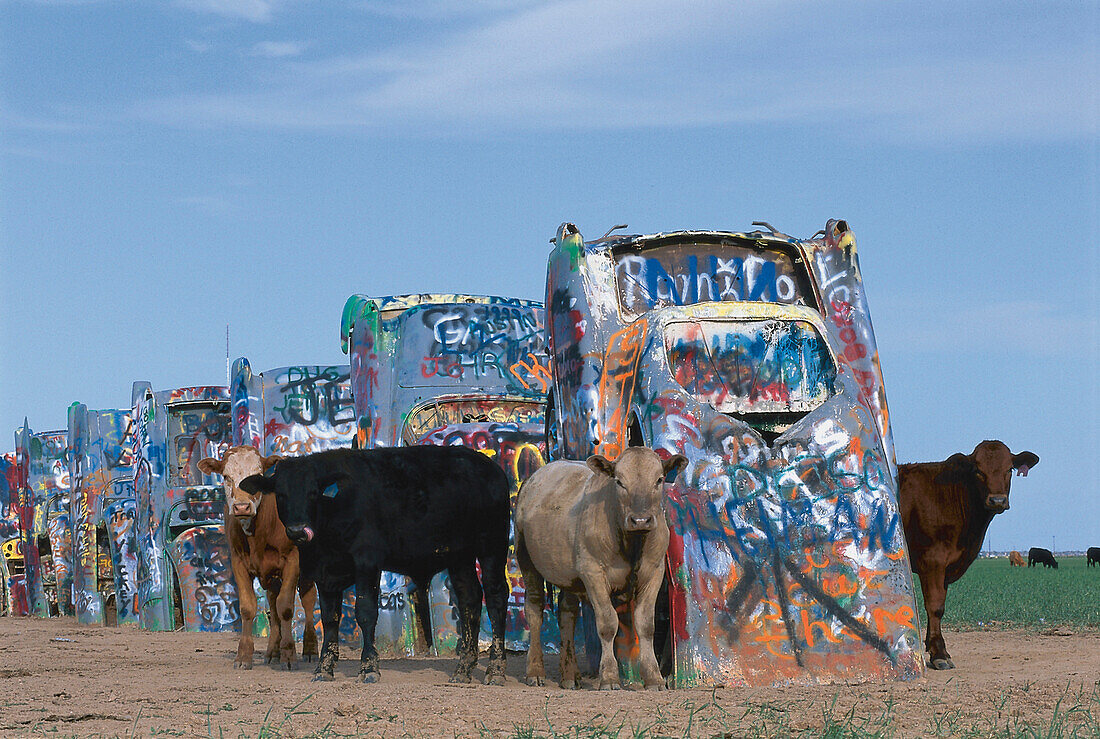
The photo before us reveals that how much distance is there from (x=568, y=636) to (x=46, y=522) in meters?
22.1

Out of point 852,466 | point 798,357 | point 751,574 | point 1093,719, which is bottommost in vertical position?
point 1093,719

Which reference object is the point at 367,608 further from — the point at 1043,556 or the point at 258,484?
the point at 1043,556

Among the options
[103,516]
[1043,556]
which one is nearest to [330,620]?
[103,516]

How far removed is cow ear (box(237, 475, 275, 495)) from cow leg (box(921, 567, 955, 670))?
582 cm

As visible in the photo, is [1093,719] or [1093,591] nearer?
[1093,719]

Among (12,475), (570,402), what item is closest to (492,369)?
(570,402)

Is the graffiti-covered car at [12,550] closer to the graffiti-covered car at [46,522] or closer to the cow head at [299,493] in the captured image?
the graffiti-covered car at [46,522]

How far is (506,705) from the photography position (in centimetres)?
988

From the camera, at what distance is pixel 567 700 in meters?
10.2

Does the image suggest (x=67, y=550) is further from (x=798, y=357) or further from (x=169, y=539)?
(x=798, y=357)

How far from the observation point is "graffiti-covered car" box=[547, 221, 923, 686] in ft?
36.1

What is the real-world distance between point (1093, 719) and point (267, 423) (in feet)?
A: 42.4

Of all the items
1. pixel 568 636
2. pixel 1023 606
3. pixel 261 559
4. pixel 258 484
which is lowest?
pixel 1023 606

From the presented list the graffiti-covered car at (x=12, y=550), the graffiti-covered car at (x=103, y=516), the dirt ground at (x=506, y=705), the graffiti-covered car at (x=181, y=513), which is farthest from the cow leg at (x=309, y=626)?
the graffiti-covered car at (x=12, y=550)
